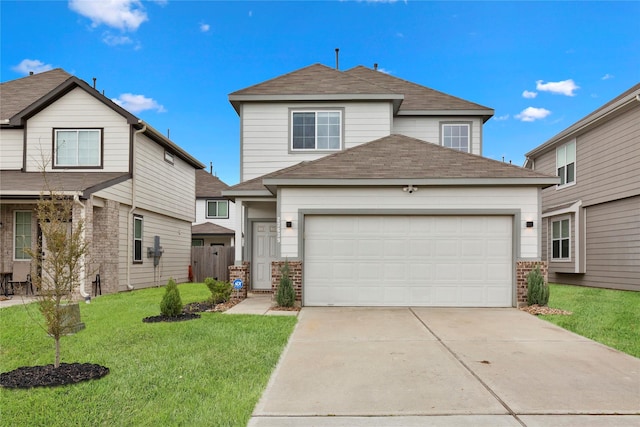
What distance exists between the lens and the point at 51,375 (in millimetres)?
5379

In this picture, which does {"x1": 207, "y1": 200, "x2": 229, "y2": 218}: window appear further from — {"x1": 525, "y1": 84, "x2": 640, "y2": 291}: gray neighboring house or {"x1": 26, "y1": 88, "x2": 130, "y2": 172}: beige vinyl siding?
{"x1": 525, "y1": 84, "x2": 640, "y2": 291}: gray neighboring house

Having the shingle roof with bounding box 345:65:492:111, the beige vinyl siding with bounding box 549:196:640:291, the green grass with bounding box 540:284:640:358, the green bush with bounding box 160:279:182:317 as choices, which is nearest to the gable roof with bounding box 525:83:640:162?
the beige vinyl siding with bounding box 549:196:640:291

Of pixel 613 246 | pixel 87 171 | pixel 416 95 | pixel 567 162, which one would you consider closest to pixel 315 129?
pixel 416 95

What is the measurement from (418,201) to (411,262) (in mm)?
1458

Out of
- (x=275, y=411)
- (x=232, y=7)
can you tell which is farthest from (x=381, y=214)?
(x=232, y=7)

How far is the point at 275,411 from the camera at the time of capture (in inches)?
175

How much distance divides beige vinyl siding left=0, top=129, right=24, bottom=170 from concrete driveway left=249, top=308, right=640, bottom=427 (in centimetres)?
1230

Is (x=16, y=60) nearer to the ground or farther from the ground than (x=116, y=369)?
farther from the ground

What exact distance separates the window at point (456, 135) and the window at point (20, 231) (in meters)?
13.8

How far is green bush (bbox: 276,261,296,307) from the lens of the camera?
419 inches

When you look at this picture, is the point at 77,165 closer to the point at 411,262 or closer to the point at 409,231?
the point at 409,231

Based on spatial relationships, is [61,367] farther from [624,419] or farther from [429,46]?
[429,46]

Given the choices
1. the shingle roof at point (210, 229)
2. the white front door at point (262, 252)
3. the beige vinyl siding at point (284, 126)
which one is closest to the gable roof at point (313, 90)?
the beige vinyl siding at point (284, 126)

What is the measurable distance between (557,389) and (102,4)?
14989 mm
